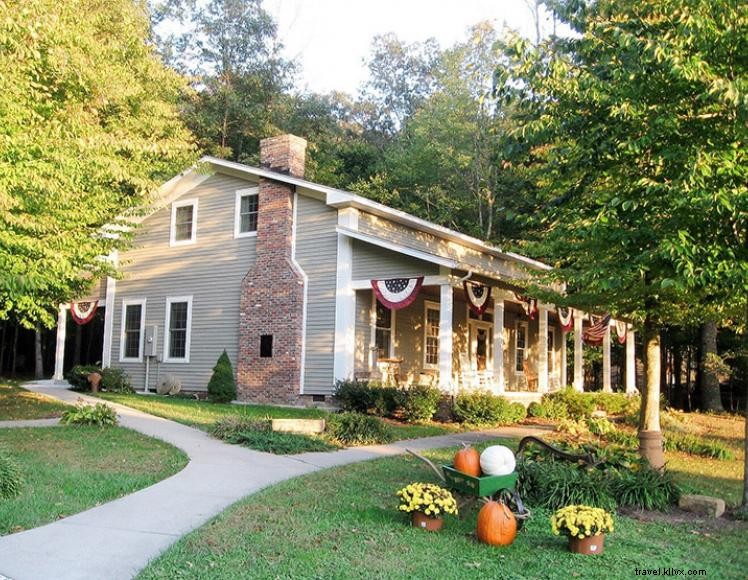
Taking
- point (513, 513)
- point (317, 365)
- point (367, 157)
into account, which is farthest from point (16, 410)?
point (367, 157)

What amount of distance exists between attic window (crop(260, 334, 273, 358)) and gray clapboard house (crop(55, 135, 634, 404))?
3cm

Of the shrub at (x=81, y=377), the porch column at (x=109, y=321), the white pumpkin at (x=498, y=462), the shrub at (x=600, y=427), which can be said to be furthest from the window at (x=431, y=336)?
the white pumpkin at (x=498, y=462)

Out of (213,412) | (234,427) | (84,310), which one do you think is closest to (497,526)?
(234,427)

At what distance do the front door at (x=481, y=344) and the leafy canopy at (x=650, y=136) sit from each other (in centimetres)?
1132

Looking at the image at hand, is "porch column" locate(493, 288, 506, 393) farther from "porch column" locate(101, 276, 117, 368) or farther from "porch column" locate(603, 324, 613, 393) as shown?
"porch column" locate(101, 276, 117, 368)

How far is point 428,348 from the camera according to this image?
19531 mm

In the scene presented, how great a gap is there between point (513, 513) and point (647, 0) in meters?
6.28

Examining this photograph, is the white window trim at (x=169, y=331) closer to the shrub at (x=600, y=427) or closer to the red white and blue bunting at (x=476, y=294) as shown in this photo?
the red white and blue bunting at (x=476, y=294)

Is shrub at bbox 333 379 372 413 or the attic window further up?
the attic window

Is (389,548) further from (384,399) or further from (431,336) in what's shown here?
(431,336)

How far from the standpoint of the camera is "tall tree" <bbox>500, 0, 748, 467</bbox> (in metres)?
6.63

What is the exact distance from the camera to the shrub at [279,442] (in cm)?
1049

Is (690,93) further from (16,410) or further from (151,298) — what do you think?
(151,298)

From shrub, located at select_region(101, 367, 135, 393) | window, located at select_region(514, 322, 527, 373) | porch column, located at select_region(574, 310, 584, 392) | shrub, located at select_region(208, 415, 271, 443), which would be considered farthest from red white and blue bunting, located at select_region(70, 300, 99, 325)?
porch column, located at select_region(574, 310, 584, 392)
